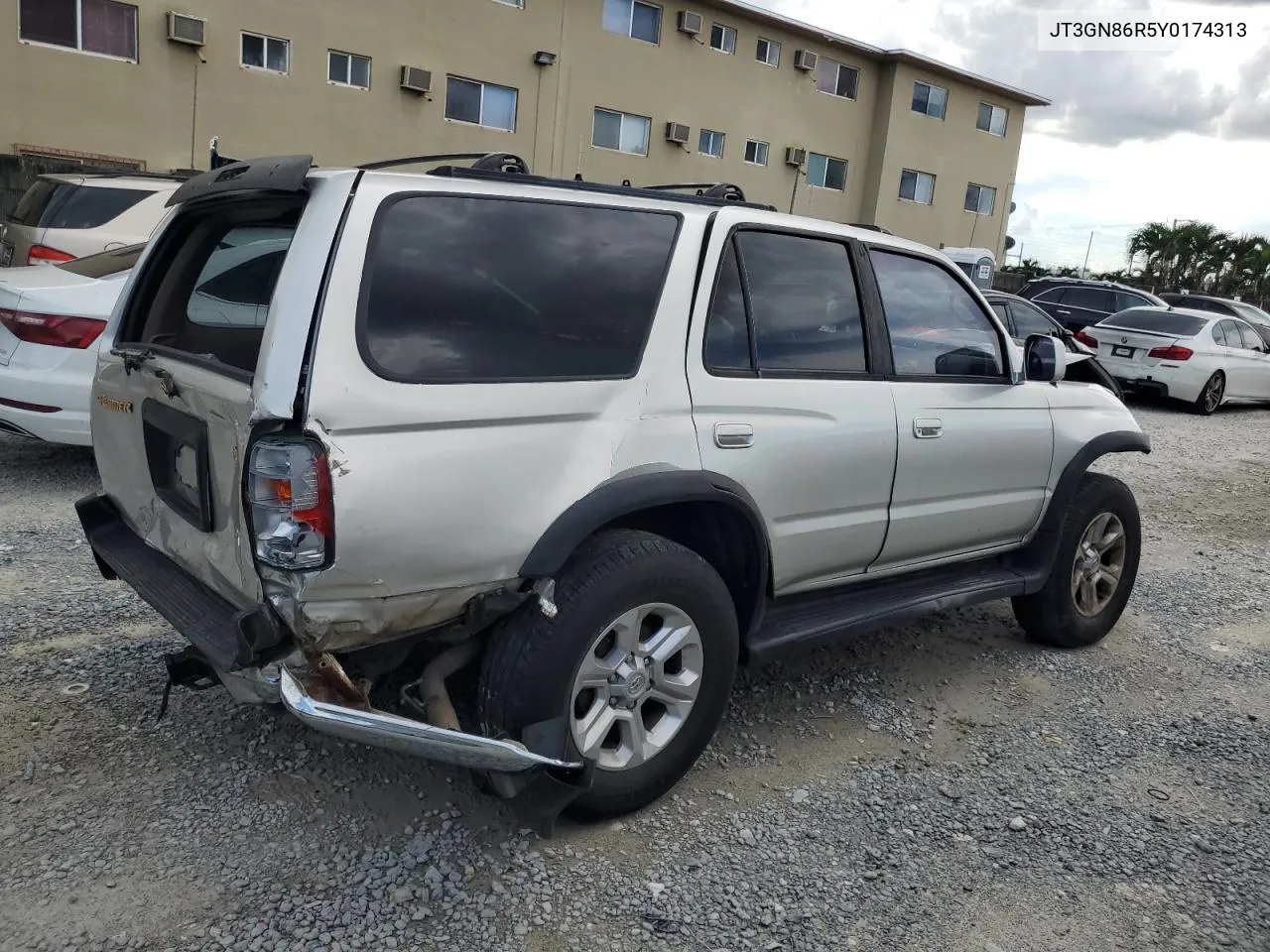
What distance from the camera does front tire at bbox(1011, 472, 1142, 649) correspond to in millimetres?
4637

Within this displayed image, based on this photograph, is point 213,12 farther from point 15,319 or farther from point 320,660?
point 320,660

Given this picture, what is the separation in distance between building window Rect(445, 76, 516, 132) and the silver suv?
1943 centimetres

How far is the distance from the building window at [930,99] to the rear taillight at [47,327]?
95.0 ft

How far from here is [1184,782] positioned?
3.68 m

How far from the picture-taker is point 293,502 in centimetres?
247

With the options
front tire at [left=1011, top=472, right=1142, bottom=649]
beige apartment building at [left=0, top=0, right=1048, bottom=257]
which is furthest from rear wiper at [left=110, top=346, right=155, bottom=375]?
beige apartment building at [left=0, top=0, right=1048, bottom=257]

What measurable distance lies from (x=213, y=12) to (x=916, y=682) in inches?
744

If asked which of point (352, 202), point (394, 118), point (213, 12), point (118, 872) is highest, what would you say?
point (213, 12)

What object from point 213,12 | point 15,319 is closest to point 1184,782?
point 15,319

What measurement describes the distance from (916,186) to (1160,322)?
61.3 feet

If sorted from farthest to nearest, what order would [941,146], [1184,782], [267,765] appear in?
[941,146], [1184,782], [267,765]

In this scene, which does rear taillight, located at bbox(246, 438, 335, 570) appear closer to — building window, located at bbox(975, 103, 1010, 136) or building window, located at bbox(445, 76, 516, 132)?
building window, located at bbox(445, 76, 516, 132)

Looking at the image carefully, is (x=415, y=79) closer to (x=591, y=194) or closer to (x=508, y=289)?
(x=591, y=194)

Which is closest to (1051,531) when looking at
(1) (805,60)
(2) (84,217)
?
(2) (84,217)
